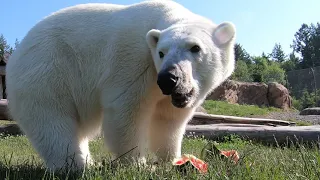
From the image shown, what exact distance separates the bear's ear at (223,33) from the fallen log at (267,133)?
11.3ft

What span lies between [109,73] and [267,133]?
4.81m

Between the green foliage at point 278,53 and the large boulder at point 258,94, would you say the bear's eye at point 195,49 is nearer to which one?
the large boulder at point 258,94

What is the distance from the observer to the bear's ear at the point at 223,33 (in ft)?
13.6

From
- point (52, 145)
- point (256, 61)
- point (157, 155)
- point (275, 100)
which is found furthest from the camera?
point (256, 61)

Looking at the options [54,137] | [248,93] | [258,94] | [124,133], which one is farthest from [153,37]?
[248,93]

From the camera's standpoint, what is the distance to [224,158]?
12.4 feet

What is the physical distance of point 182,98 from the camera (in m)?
3.68

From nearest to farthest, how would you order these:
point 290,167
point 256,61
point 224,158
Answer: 1. point 290,167
2. point 224,158
3. point 256,61

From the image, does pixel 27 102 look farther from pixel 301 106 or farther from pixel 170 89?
pixel 301 106

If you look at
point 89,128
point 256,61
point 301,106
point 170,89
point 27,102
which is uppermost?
point 170,89

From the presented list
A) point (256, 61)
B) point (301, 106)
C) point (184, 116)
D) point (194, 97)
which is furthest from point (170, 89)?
point (256, 61)

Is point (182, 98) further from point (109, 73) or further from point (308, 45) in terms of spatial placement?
point (308, 45)

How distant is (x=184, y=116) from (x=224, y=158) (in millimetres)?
1002

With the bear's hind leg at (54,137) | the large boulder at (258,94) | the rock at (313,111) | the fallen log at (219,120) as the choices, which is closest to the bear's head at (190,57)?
the bear's hind leg at (54,137)
